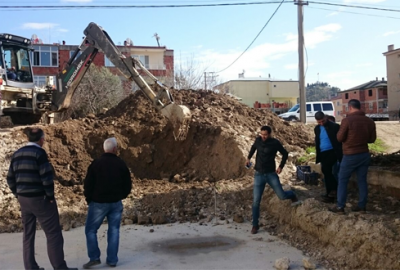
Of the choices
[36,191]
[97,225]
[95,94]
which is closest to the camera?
[36,191]

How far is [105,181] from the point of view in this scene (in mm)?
5738

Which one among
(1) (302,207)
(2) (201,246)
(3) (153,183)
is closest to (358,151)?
(1) (302,207)

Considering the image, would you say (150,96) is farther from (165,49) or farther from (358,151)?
(165,49)

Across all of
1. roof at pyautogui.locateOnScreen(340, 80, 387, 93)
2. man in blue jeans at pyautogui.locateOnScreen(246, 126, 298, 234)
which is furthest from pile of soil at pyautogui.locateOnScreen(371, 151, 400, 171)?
roof at pyautogui.locateOnScreen(340, 80, 387, 93)

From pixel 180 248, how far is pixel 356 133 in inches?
136

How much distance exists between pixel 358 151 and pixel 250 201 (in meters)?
3.16

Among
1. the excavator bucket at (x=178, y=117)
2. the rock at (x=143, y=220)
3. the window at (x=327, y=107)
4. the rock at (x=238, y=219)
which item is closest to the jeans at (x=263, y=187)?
the rock at (x=238, y=219)

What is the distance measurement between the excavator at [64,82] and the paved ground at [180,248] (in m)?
4.40

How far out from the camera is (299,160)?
476 inches

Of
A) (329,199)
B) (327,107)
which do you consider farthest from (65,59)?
(329,199)

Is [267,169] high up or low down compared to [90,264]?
up

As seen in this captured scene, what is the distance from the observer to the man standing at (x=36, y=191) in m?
5.27

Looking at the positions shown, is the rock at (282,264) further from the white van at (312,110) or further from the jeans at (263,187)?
the white van at (312,110)

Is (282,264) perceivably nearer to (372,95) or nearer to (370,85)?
(372,95)
